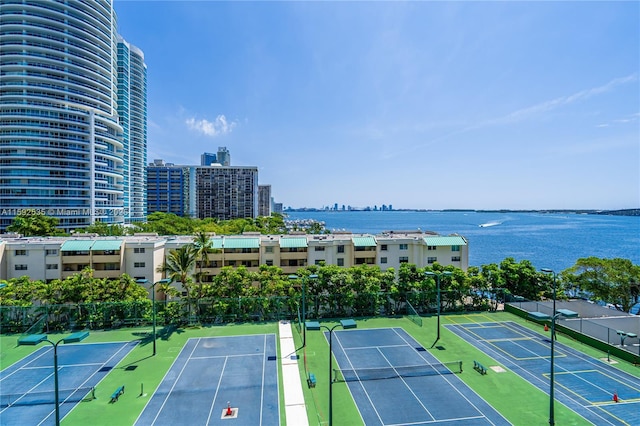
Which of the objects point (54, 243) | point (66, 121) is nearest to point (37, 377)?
point (54, 243)

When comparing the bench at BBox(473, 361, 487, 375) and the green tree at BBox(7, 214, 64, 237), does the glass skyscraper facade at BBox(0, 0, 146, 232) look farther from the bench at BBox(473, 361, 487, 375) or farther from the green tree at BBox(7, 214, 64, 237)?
the bench at BBox(473, 361, 487, 375)

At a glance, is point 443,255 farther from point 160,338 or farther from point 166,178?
point 166,178

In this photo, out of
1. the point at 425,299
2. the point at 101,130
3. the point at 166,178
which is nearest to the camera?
the point at 425,299

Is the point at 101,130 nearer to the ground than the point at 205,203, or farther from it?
farther from it

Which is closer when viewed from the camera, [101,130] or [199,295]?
[199,295]

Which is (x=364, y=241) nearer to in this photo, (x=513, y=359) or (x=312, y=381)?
(x=513, y=359)

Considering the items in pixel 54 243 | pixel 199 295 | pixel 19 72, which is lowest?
pixel 199 295

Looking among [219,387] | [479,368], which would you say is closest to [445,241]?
[479,368]

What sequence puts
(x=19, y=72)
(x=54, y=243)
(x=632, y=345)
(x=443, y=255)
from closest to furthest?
1. (x=632, y=345)
2. (x=54, y=243)
3. (x=443, y=255)
4. (x=19, y=72)
